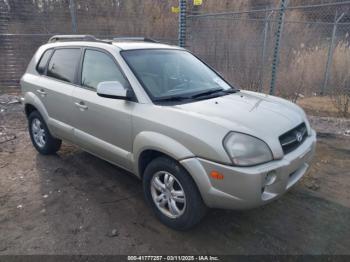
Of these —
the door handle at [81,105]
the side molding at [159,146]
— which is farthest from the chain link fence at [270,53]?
the side molding at [159,146]

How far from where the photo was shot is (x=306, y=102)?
345 inches

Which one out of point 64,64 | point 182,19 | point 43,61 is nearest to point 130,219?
point 64,64

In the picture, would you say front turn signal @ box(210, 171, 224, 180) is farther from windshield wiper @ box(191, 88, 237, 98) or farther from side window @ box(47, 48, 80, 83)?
side window @ box(47, 48, 80, 83)

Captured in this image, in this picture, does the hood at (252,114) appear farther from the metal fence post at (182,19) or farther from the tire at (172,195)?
the metal fence post at (182,19)

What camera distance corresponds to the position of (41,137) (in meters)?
4.71

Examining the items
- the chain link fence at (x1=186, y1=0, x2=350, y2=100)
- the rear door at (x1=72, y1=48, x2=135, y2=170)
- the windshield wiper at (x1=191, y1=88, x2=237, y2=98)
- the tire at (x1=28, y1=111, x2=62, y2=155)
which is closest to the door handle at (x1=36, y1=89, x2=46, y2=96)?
the tire at (x1=28, y1=111, x2=62, y2=155)

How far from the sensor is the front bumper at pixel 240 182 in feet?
7.71

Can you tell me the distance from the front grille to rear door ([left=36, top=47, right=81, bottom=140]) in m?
2.63

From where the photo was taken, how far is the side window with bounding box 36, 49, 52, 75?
14.5ft

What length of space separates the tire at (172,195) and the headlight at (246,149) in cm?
48

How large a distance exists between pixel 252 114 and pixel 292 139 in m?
0.45

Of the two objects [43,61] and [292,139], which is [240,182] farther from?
[43,61]

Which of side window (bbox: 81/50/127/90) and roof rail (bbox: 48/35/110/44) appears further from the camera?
roof rail (bbox: 48/35/110/44)

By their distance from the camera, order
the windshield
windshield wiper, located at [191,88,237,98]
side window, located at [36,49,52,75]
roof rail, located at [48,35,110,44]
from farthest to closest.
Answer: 1. side window, located at [36,49,52,75]
2. roof rail, located at [48,35,110,44]
3. windshield wiper, located at [191,88,237,98]
4. the windshield
